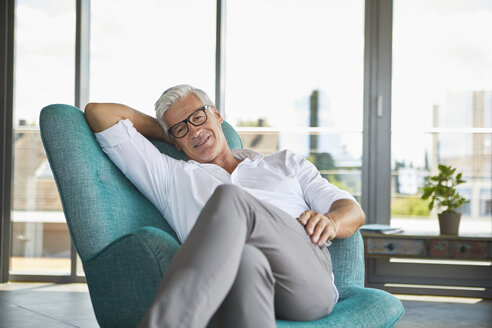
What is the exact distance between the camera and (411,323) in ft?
9.52

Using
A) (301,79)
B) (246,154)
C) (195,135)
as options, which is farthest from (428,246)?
(195,135)

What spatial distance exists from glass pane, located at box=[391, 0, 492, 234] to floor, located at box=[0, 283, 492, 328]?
Answer: 59cm

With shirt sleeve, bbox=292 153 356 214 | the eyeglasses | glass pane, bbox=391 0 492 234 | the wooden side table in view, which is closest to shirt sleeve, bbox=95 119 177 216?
the eyeglasses

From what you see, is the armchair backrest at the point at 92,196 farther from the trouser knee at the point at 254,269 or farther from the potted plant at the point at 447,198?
the potted plant at the point at 447,198

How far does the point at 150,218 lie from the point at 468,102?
279 cm

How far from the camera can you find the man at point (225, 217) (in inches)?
43.6

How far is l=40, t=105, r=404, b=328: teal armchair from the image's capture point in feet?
4.42

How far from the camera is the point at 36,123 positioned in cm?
412

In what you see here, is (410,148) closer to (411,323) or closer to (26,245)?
(411,323)

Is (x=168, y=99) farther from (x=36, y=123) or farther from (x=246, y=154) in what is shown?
(x=36, y=123)

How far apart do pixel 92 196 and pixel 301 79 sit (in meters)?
2.65

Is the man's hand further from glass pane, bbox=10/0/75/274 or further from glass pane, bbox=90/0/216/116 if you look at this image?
glass pane, bbox=10/0/75/274

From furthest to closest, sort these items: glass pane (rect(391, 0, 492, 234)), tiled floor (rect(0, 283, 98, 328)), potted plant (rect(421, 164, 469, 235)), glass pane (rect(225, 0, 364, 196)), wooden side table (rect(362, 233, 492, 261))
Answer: glass pane (rect(225, 0, 364, 196)) → glass pane (rect(391, 0, 492, 234)) → potted plant (rect(421, 164, 469, 235)) → wooden side table (rect(362, 233, 492, 261)) → tiled floor (rect(0, 283, 98, 328))

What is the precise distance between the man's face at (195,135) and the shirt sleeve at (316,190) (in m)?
0.30
